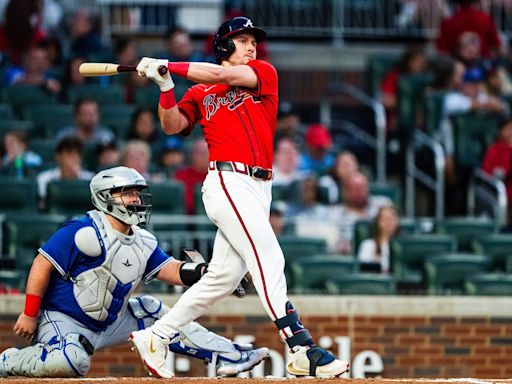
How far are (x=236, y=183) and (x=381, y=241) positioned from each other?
4.36 metres

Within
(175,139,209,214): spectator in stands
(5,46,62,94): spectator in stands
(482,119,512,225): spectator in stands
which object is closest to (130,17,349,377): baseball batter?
(175,139,209,214): spectator in stands

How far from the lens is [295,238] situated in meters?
10.9

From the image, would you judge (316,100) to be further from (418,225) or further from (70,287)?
(70,287)

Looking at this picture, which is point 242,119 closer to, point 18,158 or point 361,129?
point 18,158

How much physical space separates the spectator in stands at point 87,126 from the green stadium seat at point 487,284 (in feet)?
11.7

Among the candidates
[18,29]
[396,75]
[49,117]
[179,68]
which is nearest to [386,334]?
[179,68]

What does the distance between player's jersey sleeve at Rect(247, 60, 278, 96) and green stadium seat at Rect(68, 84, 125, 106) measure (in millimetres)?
6448

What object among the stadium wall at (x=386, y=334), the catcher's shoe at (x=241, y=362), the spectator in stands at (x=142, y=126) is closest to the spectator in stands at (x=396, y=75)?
the spectator in stands at (x=142, y=126)

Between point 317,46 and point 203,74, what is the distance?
893 cm

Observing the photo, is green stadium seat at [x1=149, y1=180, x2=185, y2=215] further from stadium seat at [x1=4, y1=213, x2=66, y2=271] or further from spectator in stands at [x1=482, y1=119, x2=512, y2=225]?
spectator in stands at [x1=482, y1=119, x2=512, y2=225]

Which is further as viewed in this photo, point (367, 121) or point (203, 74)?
point (367, 121)

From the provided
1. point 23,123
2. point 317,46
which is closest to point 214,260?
point 23,123

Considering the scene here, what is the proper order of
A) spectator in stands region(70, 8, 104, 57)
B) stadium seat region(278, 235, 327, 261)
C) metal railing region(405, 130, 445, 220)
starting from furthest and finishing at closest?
spectator in stands region(70, 8, 104, 57) → metal railing region(405, 130, 445, 220) → stadium seat region(278, 235, 327, 261)

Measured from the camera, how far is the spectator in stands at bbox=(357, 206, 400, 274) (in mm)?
11109
